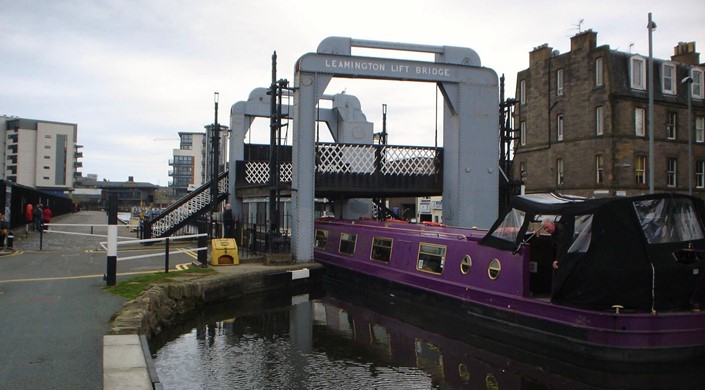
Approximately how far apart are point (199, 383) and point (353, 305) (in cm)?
706

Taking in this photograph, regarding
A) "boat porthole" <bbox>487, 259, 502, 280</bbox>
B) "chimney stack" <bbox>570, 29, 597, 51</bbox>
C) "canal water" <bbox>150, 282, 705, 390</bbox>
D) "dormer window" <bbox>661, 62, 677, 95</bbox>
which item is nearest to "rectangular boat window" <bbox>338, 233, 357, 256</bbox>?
"canal water" <bbox>150, 282, 705, 390</bbox>

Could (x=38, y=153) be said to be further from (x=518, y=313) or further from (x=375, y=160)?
(x=518, y=313)

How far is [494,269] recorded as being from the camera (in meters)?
11.4

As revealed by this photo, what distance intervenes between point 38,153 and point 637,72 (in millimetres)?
93076

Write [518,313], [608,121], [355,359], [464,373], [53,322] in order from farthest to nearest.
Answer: [608,121] → [518,313] → [355,359] → [464,373] → [53,322]

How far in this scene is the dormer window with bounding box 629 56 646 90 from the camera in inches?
1234

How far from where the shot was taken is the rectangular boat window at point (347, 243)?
688 inches

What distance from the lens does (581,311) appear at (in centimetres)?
935

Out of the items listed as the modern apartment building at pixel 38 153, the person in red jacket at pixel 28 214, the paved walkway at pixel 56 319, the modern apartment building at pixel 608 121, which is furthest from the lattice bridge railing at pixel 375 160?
the modern apartment building at pixel 38 153

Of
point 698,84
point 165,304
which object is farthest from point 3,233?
point 698,84

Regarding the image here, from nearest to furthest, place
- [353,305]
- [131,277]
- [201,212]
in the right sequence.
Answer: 1. [131,277]
2. [353,305]
3. [201,212]

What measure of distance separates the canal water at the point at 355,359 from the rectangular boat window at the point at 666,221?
2069 mm

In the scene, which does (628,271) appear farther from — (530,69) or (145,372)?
(530,69)

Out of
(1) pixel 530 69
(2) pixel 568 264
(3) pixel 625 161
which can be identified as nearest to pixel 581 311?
(2) pixel 568 264
